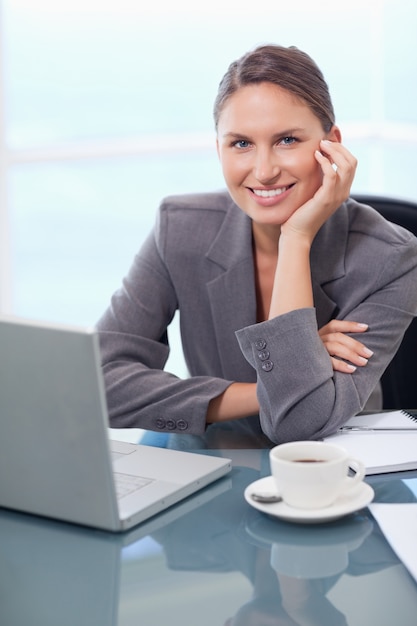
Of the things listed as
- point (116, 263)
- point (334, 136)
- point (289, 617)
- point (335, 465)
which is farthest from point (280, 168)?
point (116, 263)

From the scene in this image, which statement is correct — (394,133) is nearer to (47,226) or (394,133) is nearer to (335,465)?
(47,226)

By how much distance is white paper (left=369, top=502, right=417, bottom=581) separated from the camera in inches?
42.6

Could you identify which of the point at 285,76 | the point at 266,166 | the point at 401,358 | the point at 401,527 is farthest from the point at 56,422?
the point at 401,358

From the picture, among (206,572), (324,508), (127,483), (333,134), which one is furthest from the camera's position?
(333,134)

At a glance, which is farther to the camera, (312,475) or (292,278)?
(292,278)

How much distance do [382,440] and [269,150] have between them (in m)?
0.57

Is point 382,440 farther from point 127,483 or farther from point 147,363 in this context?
point 147,363

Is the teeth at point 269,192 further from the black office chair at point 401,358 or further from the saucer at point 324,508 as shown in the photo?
the saucer at point 324,508

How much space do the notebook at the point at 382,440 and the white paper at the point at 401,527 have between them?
140mm

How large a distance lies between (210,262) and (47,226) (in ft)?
16.4

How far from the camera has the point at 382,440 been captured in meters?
1.49

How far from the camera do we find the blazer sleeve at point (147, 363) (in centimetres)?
166

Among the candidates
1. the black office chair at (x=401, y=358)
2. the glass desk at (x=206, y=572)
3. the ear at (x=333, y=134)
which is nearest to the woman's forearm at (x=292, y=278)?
the ear at (x=333, y=134)

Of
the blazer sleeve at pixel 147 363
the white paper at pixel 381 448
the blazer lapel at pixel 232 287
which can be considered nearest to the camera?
the white paper at pixel 381 448
